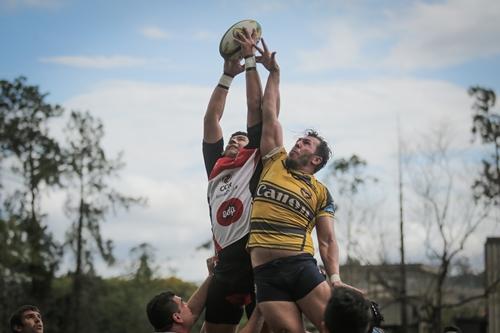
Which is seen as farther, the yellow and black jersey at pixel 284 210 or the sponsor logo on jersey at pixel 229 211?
the sponsor logo on jersey at pixel 229 211

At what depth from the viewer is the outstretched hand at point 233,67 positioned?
840cm

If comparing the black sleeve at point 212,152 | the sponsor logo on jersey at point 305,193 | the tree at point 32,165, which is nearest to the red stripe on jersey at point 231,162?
the black sleeve at point 212,152

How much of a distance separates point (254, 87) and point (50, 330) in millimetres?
32889

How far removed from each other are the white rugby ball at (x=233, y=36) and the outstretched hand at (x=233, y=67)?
3.0 inches

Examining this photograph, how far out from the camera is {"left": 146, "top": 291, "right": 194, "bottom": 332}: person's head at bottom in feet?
22.9

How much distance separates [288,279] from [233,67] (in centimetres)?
233

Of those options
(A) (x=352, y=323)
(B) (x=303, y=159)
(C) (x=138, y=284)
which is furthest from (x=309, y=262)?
(C) (x=138, y=284)

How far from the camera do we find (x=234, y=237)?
8.05m

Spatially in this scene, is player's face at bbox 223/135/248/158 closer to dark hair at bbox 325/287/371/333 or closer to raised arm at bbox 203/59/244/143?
raised arm at bbox 203/59/244/143

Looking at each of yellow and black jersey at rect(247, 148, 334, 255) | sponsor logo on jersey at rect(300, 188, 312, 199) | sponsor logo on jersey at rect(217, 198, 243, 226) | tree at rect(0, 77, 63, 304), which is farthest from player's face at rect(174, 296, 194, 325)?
tree at rect(0, 77, 63, 304)

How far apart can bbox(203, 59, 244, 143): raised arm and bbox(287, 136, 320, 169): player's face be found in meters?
1.12

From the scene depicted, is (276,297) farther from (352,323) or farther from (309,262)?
(352,323)

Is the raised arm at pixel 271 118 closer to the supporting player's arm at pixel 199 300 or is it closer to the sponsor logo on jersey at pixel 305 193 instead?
the sponsor logo on jersey at pixel 305 193

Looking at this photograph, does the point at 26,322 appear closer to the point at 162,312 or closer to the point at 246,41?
the point at 162,312
